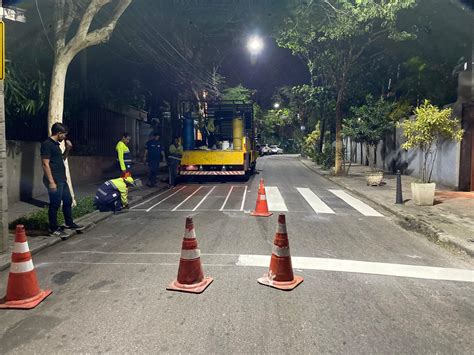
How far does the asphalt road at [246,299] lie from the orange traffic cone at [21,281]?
0.18 meters

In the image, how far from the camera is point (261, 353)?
3.14m

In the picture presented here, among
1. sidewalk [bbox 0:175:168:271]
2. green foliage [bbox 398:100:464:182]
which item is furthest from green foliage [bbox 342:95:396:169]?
sidewalk [bbox 0:175:168:271]

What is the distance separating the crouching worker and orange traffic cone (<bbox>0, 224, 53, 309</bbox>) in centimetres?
521

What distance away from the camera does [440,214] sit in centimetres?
894

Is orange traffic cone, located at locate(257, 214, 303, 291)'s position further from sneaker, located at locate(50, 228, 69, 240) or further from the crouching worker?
the crouching worker

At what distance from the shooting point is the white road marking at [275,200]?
10.0 metres

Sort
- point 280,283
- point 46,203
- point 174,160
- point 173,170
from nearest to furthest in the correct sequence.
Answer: point 280,283 → point 46,203 → point 173,170 → point 174,160

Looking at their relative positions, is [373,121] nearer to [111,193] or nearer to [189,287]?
[111,193]

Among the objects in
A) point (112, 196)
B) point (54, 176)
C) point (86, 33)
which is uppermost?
point (86, 33)

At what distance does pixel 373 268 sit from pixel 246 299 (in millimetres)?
2060

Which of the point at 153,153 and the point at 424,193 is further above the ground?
the point at 153,153

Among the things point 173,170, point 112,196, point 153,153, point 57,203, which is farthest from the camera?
point 173,170

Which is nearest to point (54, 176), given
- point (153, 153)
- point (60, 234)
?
point (60, 234)

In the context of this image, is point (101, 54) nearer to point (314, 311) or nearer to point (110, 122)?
point (110, 122)
